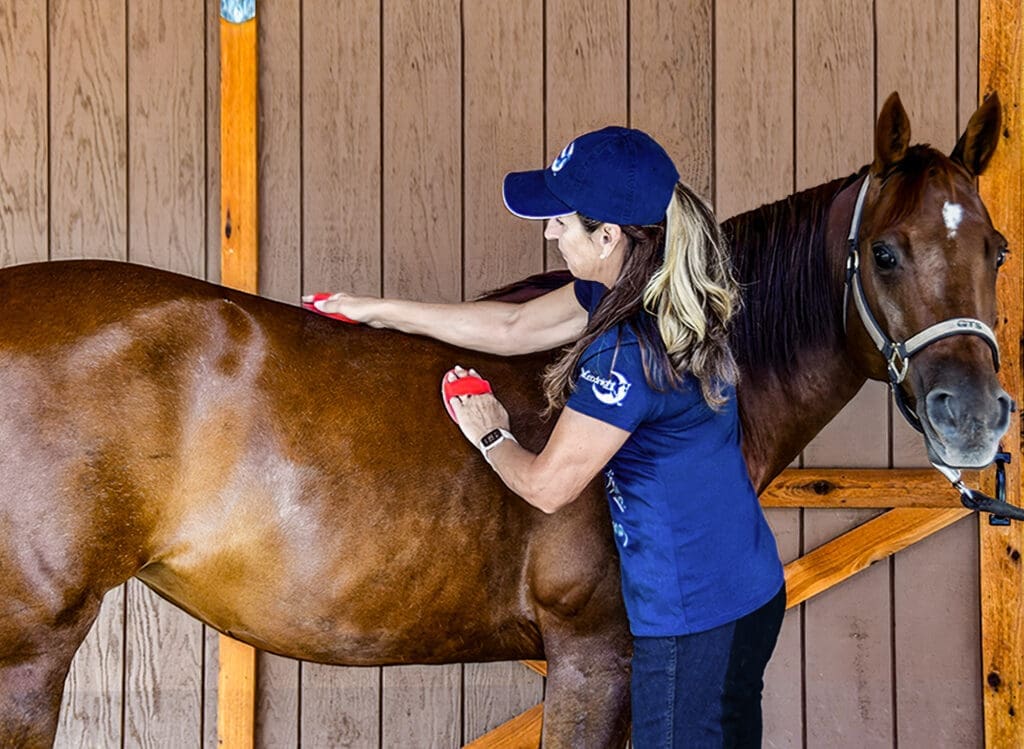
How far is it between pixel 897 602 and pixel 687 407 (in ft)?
6.08

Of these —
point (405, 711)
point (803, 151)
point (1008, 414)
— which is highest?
point (803, 151)

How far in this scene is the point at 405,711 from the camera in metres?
3.17

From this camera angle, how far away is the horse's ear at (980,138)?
2.06 metres

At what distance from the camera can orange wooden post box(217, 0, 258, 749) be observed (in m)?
3.08

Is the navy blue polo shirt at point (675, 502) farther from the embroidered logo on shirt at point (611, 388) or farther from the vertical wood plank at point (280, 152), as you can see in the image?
the vertical wood plank at point (280, 152)

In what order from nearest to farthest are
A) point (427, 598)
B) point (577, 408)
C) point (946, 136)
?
point (577, 408) → point (427, 598) → point (946, 136)

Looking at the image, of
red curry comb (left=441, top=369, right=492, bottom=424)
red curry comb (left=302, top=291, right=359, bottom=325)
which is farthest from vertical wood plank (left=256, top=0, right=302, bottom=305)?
red curry comb (left=441, top=369, right=492, bottom=424)

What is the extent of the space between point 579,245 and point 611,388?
289 mm

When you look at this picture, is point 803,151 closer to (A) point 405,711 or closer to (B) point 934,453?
(B) point 934,453

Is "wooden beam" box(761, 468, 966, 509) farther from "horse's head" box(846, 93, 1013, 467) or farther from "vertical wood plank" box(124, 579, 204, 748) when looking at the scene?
"vertical wood plank" box(124, 579, 204, 748)

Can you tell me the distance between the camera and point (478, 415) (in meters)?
1.93

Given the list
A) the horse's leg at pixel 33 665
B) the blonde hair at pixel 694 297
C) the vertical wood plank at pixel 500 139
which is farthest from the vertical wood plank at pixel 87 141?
the blonde hair at pixel 694 297

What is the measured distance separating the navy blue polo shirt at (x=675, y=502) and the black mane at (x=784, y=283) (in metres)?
0.44

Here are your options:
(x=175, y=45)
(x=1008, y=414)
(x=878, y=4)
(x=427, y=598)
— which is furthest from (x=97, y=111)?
(x=1008, y=414)
